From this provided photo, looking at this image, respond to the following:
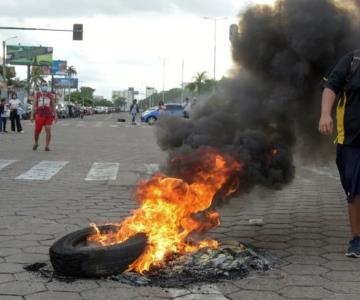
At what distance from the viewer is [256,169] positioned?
5000 mm

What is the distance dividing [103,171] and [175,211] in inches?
266

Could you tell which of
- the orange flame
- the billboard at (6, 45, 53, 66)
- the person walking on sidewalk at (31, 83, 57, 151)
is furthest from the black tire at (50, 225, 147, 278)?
the billboard at (6, 45, 53, 66)

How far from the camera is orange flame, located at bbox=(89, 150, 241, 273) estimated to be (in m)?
4.55

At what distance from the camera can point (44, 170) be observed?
36.2 feet

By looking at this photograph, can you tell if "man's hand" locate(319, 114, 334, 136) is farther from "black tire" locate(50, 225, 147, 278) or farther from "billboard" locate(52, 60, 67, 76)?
"billboard" locate(52, 60, 67, 76)

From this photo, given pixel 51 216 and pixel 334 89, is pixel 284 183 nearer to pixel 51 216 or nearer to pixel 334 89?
pixel 334 89

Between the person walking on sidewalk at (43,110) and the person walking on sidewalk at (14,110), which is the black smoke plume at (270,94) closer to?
the person walking on sidewalk at (43,110)

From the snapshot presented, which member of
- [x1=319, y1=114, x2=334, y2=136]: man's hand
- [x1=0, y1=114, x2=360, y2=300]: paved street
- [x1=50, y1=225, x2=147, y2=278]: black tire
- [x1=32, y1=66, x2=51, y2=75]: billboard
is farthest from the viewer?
[x1=32, y1=66, x2=51, y2=75]: billboard

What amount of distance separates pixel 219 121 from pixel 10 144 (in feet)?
44.4

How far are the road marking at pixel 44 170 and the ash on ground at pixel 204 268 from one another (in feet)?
19.7

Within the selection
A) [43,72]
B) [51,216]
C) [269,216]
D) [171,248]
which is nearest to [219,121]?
[171,248]

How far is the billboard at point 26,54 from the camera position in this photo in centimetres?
7981

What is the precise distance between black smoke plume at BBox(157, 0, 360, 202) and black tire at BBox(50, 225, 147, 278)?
0.86 meters

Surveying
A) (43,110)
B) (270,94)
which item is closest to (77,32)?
(43,110)
